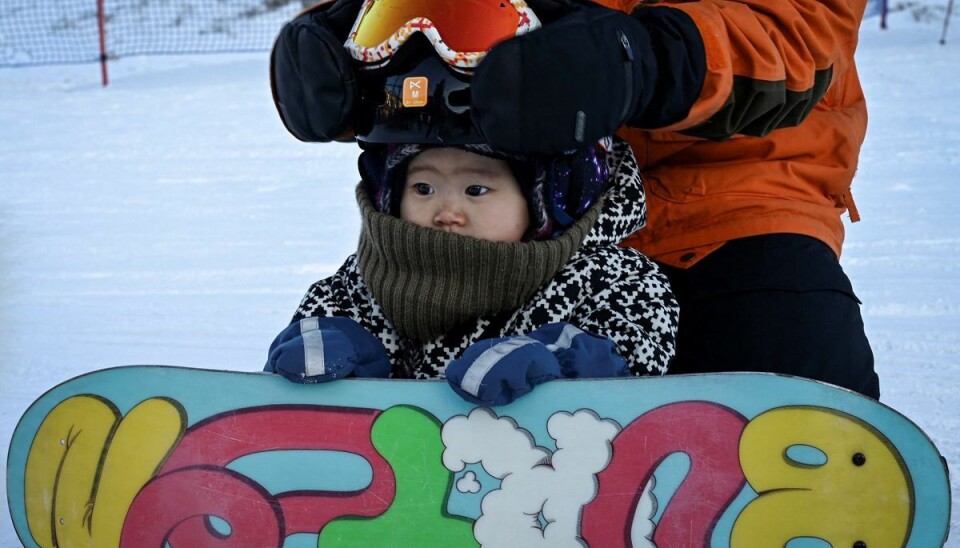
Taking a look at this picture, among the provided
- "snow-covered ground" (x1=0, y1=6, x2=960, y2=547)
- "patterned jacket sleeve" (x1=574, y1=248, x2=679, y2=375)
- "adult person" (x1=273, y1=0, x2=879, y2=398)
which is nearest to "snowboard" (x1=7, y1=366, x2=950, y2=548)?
"patterned jacket sleeve" (x1=574, y1=248, x2=679, y2=375)

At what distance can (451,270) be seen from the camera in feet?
5.37

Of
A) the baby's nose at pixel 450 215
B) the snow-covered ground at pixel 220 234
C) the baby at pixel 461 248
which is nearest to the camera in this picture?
the baby at pixel 461 248

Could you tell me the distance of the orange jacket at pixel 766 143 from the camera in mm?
1470

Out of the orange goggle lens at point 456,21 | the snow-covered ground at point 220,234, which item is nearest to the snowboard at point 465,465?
the orange goggle lens at point 456,21

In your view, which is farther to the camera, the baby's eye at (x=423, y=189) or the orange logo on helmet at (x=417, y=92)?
the baby's eye at (x=423, y=189)

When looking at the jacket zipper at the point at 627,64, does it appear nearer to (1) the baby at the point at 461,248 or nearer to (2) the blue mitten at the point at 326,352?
(1) the baby at the point at 461,248

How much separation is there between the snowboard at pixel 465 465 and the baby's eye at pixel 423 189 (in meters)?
0.33

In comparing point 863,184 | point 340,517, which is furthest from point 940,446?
point 863,184

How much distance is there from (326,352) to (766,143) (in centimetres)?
76

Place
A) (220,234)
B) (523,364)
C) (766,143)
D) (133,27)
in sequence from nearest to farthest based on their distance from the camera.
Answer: (523,364) < (766,143) < (220,234) < (133,27)

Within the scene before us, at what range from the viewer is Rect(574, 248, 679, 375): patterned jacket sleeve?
158 cm

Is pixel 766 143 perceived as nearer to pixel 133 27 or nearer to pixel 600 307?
pixel 600 307

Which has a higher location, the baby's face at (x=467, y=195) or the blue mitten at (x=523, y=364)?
the baby's face at (x=467, y=195)

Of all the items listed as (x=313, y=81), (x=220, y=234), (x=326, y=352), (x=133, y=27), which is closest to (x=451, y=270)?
(x=326, y=352)
